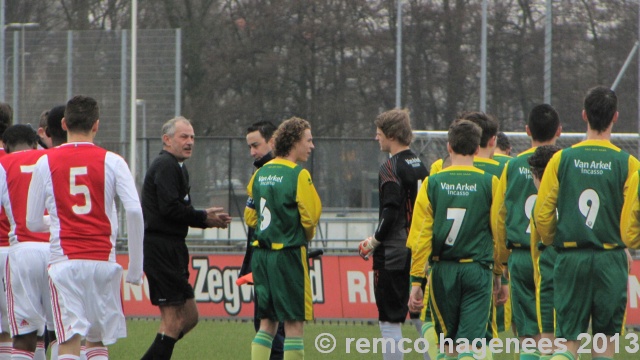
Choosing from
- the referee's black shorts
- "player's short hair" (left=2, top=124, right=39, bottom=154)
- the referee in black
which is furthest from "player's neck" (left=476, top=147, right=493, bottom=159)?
"player's short hair" (left=2, top=124, right=39, bottom=154)

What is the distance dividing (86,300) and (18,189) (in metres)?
1.37

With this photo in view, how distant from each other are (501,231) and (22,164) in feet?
11.6

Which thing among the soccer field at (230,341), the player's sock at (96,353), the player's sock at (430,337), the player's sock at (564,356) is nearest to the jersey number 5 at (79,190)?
the player's sock at (96,353)

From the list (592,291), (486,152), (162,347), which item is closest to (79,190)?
(162,347)

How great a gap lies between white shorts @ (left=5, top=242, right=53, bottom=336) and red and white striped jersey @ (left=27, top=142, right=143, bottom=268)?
91 cm

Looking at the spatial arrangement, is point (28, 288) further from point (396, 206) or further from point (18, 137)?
point (396, 206)

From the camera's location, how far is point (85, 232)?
6852 mm

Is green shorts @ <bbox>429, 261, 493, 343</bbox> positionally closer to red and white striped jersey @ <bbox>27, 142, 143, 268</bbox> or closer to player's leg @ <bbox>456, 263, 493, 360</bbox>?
player's leg @ <bbox>456, 263, 493, 360</bbox>

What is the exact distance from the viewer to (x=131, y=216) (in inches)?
271

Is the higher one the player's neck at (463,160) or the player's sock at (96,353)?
the player's neck at (463,160)

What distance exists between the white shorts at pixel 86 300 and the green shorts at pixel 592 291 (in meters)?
2.90

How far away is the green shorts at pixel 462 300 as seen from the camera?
23.2ft

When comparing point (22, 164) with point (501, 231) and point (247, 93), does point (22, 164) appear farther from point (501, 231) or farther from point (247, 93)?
point (247, 93)

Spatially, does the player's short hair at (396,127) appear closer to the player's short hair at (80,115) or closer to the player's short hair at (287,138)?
the player's short hair at (287,138)
